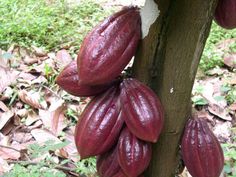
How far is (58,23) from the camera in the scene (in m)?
3.45

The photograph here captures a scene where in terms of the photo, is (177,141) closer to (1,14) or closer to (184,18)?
(184,18)

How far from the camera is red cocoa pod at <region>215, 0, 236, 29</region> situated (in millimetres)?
1059

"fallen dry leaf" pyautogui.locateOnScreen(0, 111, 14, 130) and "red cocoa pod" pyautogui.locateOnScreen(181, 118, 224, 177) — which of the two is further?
"fallen dry leaf" pyautogui.locateOnScreen(0, 111, 14, 130)

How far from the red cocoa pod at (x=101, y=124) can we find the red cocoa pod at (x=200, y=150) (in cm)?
19

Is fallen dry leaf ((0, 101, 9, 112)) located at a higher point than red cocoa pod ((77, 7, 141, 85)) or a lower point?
lower

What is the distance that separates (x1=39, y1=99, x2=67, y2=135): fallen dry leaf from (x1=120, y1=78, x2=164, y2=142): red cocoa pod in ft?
4.08

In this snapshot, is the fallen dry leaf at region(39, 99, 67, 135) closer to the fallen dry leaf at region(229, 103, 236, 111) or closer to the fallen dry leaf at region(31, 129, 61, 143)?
the fallen dry leaf at region(31, 129, 61, 143)

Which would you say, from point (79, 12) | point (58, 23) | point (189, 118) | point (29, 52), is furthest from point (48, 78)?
point (189, 118)

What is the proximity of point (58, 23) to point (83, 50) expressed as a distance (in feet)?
8.08

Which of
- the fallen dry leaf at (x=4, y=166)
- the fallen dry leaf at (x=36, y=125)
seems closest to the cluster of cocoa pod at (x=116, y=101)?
→ the fallen dry leaf at (x=4, y=166)

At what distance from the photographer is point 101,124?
1.08 m

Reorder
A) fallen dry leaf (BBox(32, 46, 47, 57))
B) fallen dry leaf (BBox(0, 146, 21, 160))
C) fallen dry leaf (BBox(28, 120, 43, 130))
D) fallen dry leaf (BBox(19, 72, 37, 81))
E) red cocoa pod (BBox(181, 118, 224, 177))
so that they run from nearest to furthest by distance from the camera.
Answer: red cocoa pod (BBox(181, 118, 224, 177)) < fallen dry leaf (BBox(0, 146, 21, 160)) < fallen dry leaf (BBox(28, 120, 43, 130)) < fallen dry leaf (BBox(19, 72, 37, 81)) < fallen dry leaf (BBox(32, 46, 47, 57))

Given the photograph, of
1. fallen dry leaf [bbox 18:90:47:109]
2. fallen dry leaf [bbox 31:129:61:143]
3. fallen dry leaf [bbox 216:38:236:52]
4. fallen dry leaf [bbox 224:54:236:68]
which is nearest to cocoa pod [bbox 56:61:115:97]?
fallen dry leaf [bbox 31:129:61:143]

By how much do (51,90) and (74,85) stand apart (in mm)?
1468
